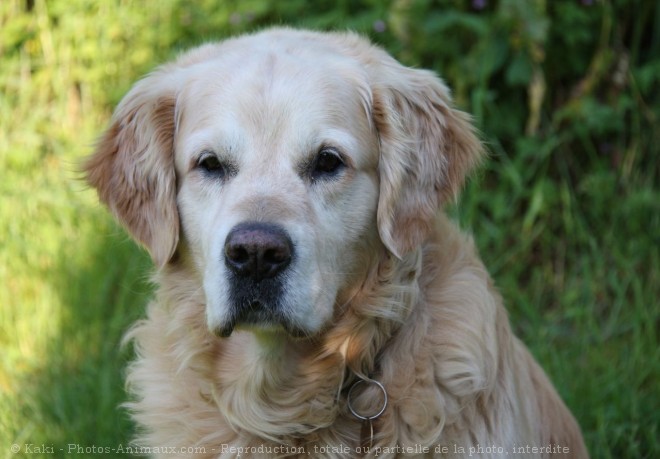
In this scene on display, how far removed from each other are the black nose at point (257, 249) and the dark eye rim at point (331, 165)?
33 cm

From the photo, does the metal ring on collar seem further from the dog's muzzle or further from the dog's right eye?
the dog's right eye

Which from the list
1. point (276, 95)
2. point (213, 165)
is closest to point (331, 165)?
point (276, 95)

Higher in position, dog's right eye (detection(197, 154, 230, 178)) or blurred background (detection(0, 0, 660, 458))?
dog's right eye (detection(197, 154, 230, 178))

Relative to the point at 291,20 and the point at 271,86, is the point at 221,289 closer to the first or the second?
the point at 271,86

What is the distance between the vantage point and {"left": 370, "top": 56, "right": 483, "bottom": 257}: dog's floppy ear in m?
3.24

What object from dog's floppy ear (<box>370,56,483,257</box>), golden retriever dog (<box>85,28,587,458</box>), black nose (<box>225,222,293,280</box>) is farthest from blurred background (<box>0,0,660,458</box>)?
black nose (<box>225,222,293,280</box>)

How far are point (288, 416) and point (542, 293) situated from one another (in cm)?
271

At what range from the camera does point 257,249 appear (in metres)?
2.90

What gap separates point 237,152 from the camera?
315 centimetres

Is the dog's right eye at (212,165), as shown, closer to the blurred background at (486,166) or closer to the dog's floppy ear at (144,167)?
the dog's floppy ear at (144,167)

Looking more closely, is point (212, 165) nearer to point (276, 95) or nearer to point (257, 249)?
point (276, 95)

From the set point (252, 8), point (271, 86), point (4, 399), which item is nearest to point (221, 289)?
point (271, 86)

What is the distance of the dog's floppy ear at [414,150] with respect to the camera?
10.6ft

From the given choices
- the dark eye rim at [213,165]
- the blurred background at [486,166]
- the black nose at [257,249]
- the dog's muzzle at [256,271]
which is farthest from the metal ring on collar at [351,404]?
the blurred background at [486,166]
